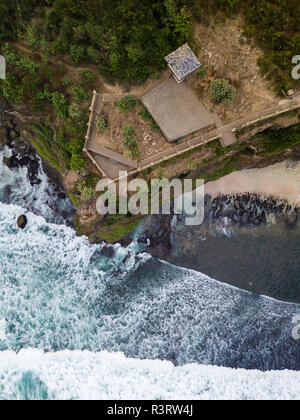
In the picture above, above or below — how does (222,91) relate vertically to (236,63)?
below

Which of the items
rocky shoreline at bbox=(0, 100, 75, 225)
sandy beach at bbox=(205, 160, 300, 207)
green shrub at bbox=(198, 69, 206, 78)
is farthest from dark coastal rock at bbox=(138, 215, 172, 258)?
green shrub at bbox=(198, 69, 206, 78)

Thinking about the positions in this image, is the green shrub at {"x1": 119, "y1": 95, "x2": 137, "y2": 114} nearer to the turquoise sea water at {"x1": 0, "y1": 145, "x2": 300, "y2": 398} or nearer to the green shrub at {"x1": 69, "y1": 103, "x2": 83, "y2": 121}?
the green shrub at {"x1": 69, "y1": 103, "x2": 83, "y2": 121}

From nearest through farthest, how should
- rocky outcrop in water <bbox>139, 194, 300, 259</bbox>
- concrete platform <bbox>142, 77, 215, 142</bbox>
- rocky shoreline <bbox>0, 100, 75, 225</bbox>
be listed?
concrete platform <bbox>142, 77, 215, 142</bbox> < rocky outcrop in water <bbox>139, 194, 300, 259</bbox> < rocky shoreline <bbox>0, 100, 75, 225</bbox>

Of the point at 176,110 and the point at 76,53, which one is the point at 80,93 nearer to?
the point at 76,53

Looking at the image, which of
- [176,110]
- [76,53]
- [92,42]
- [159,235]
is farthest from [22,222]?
[176,110]

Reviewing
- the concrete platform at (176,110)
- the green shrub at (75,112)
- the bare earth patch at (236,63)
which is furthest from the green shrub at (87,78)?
the bare earth patch at (236,63)
